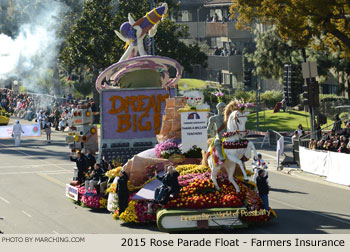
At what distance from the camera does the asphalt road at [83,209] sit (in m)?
23.3

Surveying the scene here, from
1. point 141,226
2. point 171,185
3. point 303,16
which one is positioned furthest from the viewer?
point 303,16

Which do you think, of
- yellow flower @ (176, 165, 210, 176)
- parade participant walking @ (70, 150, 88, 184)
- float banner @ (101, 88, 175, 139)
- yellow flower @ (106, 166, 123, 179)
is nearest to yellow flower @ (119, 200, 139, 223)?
yellow flower @ (176, 165, 210, 176)

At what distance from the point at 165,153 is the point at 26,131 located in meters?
29.7

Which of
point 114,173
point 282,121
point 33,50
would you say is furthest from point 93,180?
point 33,50

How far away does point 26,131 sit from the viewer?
177 ft

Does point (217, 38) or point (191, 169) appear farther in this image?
point (217, 38)

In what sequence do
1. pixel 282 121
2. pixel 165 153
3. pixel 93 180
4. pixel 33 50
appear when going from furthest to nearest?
pixel 33 50, pixel 282 121, pixel 93 180, pixel 165 153

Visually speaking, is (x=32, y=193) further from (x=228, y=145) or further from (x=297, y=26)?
(x=297, y=26)

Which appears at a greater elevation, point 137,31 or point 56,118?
point 137,31

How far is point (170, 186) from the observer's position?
74.8 ft

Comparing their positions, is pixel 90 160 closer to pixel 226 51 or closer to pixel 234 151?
pixel 234 151
